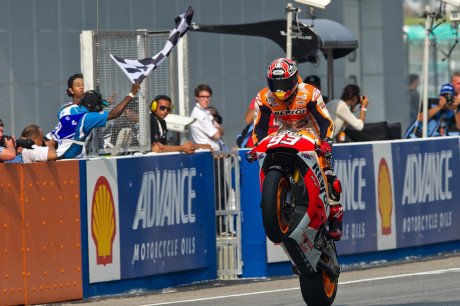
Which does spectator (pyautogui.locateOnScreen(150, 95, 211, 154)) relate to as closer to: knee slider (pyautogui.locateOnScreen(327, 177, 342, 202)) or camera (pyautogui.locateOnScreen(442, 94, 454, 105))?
knee slider (pyautogui.locateOnScreen(327, 177, 342, 202))

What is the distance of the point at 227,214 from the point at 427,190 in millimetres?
3048

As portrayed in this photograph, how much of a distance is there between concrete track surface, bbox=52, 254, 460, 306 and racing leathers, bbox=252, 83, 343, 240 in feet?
3.52

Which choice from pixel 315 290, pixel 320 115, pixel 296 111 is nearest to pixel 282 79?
pixel 296 111

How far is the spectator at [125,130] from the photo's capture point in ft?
42.7

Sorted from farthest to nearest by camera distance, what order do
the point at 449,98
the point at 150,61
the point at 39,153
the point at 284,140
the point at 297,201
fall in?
1. the point at 449,98
2. the point at 150,61
3. the point at 39,153
4. the point at 297,201
5. the point at 284,140

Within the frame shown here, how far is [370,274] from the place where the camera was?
43.8 feet

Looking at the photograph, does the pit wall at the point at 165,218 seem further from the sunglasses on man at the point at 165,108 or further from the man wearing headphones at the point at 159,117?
the sunglasses on man at the point at 165,108

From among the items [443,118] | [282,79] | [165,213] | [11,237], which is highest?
[282,79]

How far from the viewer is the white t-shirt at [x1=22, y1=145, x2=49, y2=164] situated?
11414 millimetres

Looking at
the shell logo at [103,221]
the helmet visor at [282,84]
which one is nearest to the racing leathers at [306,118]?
the helmet visor at [282,84]

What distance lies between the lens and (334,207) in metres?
10.2

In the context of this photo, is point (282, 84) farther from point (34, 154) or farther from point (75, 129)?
point (75, 129)

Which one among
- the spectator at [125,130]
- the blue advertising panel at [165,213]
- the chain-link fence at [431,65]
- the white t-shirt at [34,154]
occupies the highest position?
the chain-link fence at [431,65]

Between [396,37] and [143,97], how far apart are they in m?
13.4
